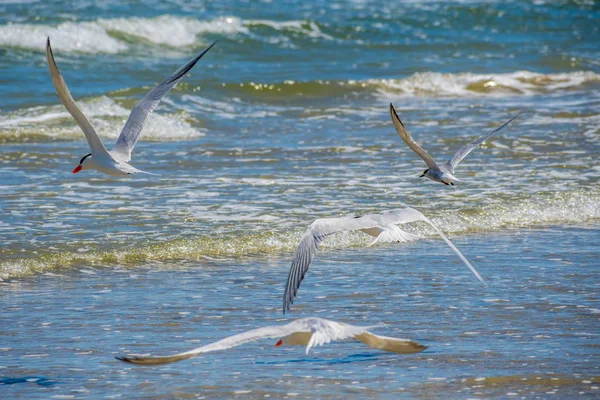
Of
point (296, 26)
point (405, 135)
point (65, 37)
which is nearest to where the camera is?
point (405, 135)

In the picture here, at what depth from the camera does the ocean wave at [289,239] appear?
7688 mm

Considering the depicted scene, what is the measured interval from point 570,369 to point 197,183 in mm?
5927

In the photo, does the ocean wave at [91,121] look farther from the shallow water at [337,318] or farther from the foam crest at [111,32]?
the foam crest at [111,32]

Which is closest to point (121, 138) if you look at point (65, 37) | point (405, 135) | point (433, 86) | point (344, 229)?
point (405, 135)

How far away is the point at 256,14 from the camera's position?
29.2 meters

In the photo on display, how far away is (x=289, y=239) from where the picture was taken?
8.30 m

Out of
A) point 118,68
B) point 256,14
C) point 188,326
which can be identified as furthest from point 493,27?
point 188,326

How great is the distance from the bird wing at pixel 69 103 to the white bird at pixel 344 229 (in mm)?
2251

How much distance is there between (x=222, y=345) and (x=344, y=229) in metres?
1.61

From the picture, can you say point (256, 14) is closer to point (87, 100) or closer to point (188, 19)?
point (188, 19)

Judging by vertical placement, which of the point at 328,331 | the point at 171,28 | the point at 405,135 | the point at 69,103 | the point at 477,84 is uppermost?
the point at 171,28

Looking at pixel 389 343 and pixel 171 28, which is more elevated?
pixel 171 28

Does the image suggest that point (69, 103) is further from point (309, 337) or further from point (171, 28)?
point (171, 28)

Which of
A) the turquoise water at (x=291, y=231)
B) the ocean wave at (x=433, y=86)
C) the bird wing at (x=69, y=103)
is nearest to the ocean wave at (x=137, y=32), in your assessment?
the turquoise water at (x=291, y=231)
